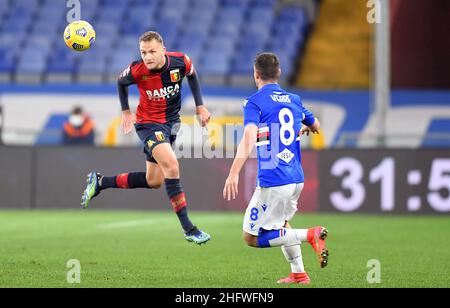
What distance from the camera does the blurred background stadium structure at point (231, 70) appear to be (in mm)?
18844

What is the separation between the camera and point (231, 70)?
22.9 meters

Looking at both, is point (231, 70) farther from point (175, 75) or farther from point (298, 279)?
point (298, 279)

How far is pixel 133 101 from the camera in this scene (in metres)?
21.5

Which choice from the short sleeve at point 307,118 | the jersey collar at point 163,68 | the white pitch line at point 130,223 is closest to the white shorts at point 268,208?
the short sleeve at point 307,118

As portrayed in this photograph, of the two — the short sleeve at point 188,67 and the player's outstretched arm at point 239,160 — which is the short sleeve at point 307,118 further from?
the short sleeve at point 188,67

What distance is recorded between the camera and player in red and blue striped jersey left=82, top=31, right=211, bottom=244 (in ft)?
33.7

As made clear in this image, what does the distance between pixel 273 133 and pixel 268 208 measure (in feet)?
2.08

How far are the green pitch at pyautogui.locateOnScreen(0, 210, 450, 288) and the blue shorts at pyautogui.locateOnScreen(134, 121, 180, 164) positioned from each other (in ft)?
3.91

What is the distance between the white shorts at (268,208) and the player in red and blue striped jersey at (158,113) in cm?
174

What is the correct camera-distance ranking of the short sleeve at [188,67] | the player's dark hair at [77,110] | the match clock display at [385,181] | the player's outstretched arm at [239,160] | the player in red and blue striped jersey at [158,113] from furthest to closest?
1. the player's dark hair at [77,110]
2. the match clock display at [385,181]
3. the short sleeve at [188,67]
4. the player in red and blue striped jersey at [158,113]
5. the player's outstretched arm at [239,160]

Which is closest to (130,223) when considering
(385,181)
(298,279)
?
(385,181)
